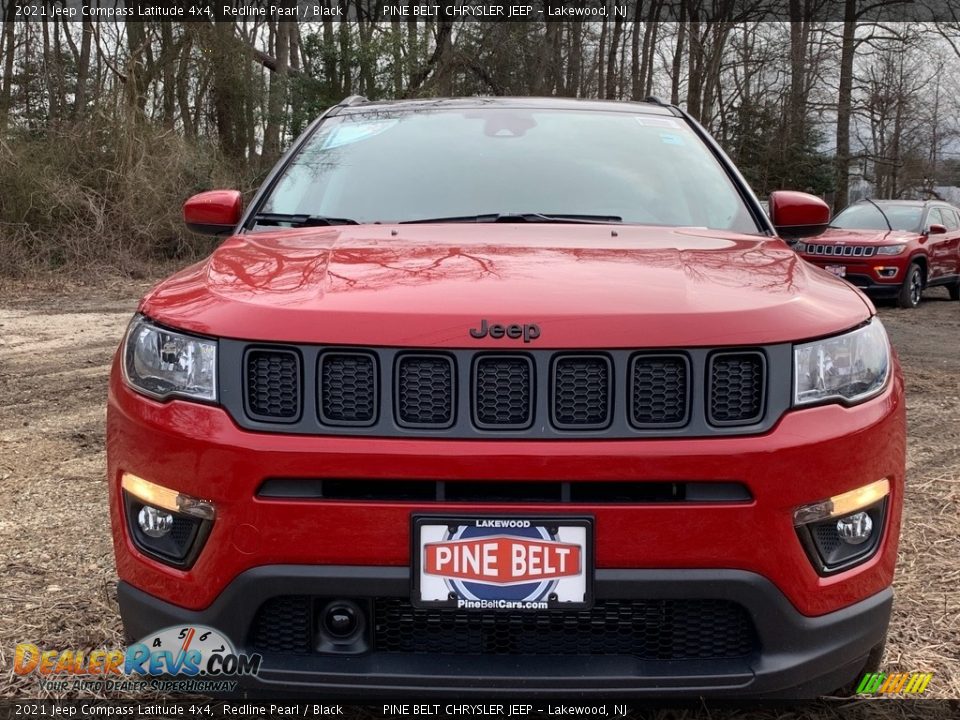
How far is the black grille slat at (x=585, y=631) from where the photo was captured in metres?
1.84

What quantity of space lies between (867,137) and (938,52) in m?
3.04

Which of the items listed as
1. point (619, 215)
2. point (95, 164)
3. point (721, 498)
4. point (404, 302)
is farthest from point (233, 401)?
point (95, 164)

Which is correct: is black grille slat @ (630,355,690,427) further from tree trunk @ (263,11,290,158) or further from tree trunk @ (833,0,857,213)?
tree trunk @ (833,0,857,213)

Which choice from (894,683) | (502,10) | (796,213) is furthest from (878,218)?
(502,10)

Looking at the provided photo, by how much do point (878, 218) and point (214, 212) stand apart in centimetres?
1195

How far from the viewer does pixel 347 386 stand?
181cm

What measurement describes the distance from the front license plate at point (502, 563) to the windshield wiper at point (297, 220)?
1301mm

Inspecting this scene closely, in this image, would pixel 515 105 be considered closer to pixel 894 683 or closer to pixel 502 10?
pixel 894 683

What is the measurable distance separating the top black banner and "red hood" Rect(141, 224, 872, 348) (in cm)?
1671

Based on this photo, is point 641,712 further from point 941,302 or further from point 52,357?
point 941,302

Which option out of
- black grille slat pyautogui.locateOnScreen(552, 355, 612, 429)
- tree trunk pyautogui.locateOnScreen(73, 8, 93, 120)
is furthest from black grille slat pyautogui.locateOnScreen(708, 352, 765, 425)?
tree trunk pyautogui.locateOnScreen(73, 8, 93, 120)

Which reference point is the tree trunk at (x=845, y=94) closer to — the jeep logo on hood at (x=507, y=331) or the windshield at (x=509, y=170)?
the windshield at (x=509, y=170)

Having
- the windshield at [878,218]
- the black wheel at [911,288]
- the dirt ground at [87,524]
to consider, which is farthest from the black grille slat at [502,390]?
the windshield at [878,218]

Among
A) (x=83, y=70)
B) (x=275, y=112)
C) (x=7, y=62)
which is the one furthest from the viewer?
(x=275, y=112)
